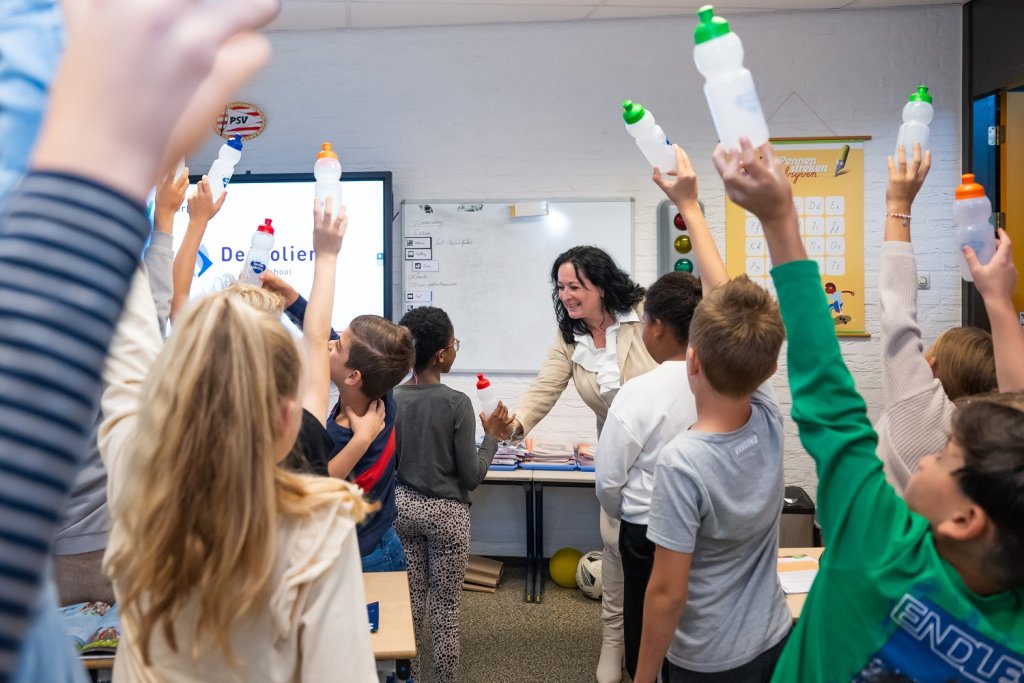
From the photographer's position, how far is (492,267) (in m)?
4.86

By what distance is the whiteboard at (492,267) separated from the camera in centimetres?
481

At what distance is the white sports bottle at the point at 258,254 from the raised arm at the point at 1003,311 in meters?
1.82

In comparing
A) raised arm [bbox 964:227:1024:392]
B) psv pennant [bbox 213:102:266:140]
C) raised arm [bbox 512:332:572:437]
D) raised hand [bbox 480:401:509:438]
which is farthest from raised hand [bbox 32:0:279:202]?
psv pennant [bbox 213:102:266:140]

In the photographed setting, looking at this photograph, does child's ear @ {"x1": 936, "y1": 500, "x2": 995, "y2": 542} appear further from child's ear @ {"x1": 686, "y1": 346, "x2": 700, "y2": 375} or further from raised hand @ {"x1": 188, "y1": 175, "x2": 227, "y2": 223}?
raised hand @ {"x1": 188, "y1": 175, "x2": 227, "y2": 223}

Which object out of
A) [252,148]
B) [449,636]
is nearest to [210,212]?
[449,636]

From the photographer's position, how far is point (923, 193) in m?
4.68

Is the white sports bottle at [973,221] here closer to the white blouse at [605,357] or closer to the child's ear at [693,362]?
the child's ear at [693,362]

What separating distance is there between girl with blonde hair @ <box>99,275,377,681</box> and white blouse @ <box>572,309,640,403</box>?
228cm

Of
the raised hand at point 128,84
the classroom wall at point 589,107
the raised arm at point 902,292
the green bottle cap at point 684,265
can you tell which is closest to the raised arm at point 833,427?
the raised arm at point 902,292

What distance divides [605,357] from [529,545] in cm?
185

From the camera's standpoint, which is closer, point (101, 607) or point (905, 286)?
point (905, 286)

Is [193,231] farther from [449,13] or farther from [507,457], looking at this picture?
[449,13]

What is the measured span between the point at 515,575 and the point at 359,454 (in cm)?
269

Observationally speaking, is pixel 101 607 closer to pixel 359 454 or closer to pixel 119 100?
pixel 359 454
